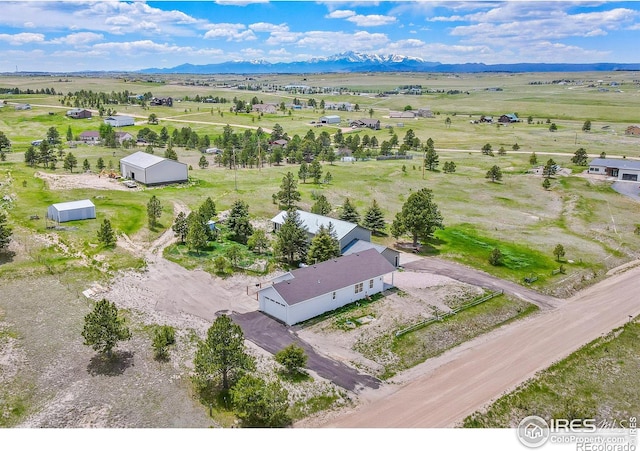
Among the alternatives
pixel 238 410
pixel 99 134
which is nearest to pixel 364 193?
pixel 238 410

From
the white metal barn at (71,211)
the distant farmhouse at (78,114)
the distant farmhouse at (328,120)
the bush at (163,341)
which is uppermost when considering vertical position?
the distant farmhouse at (78,114)

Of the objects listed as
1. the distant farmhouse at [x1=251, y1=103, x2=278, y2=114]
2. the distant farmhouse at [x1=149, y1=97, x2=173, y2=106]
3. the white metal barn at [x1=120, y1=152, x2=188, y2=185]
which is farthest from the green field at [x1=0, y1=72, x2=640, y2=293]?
the distant farmhouse at [x1=149, y1=97, x2=173, y2=106]

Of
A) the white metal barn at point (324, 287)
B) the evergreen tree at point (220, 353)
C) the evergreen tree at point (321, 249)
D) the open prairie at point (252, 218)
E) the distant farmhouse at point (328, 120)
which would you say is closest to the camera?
the evergreen tree at point (220, 353)

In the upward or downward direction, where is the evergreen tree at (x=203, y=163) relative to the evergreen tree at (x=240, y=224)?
upward

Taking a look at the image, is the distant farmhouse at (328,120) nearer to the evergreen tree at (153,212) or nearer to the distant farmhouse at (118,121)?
the distant farmhouse at (118,121)

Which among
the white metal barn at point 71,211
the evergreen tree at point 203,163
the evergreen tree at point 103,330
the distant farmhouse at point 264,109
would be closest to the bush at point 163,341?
the evergreen tree at point 103,330

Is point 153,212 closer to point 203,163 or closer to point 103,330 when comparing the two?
point 103,330
